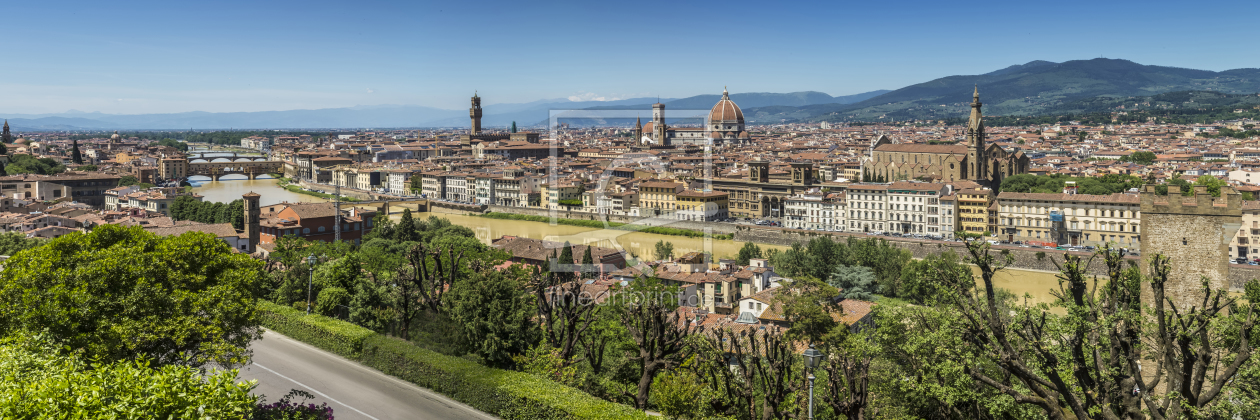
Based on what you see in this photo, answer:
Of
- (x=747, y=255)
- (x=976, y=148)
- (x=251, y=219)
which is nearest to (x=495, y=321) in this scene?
(x=251, y=219)

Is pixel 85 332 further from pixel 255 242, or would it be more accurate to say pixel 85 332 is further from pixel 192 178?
pixel 192 178

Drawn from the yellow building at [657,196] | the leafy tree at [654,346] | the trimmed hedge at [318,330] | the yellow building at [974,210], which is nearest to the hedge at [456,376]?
the trimmed hedge at [318,330]

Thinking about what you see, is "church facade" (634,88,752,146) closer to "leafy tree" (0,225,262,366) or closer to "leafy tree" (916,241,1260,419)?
"leafy tree" (0,225,262,366)

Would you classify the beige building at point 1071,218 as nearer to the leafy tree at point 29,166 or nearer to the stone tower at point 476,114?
the leafy tree at point 29,166

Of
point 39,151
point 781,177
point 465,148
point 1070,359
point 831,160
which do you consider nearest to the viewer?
point 1070,359

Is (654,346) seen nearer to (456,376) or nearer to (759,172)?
(456,376)

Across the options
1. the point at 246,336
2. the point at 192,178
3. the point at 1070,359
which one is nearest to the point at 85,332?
the point at 246,336
